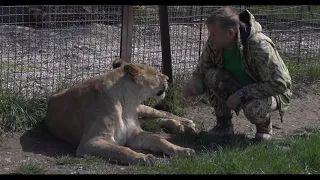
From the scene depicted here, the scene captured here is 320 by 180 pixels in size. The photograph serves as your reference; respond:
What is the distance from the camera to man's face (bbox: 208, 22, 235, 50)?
5.77m

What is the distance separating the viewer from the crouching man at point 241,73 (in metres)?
5.79

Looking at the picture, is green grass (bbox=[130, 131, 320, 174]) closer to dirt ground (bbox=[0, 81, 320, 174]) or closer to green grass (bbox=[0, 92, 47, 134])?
dirt ground (bbox=[0, 81, 320, 174])

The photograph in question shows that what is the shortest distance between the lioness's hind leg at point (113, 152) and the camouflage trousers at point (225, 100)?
44.0 inches

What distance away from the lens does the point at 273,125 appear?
6.89 meters

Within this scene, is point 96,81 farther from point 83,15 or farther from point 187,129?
point 83,15

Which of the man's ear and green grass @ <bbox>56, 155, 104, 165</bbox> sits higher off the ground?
the man's ear

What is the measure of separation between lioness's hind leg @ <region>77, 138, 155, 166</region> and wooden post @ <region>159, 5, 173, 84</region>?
169cm

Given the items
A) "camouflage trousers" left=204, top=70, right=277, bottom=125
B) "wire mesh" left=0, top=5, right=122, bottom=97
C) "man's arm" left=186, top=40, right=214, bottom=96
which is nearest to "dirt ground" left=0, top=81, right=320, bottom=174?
"camouflage trousers" left=204, top=70, right=277, bottom=125

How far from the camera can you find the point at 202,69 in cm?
636

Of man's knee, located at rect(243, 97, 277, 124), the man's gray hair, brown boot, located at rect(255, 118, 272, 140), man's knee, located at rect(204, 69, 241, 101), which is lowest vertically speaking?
brown boot, located at rect(255, 118, 272, 140)

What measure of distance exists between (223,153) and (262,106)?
762mm
